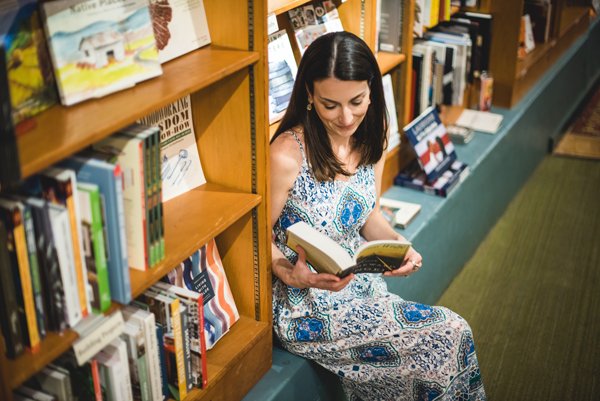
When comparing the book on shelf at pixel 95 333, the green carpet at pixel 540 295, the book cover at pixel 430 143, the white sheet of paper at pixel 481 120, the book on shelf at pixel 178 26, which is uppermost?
the book on shelf at pixel 178 26

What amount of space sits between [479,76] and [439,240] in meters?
1.29

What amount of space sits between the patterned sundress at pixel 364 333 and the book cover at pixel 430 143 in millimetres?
1015

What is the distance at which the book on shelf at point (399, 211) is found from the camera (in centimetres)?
294

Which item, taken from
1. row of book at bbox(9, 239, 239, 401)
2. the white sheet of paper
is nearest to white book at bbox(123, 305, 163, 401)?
row of book at bbox(9, 239, 239, 401)

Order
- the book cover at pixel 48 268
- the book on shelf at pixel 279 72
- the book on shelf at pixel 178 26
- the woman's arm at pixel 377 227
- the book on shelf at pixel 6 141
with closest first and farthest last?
the book on shelf at pixel 6 141 < the book cover at pixel 48 268 < the book on shelf at pixel 178 26 < the woman's arm at pixel 377 227 < the book on shelf at pixel 279 72

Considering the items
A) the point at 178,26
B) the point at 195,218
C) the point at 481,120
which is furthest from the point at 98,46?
the point at 481,120

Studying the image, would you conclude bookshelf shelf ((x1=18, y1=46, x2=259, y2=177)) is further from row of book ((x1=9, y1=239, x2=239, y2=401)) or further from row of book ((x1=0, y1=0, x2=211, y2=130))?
row of book ((x1=9, y1=239, x2=239, y2=401))

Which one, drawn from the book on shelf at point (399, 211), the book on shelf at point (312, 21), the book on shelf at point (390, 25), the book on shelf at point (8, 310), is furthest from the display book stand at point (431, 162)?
the book on shelf at point (8, 310)

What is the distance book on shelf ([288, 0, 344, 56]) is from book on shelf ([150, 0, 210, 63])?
85 cm

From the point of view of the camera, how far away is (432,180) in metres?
3.23

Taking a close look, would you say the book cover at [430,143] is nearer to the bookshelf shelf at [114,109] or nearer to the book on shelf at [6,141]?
the bookshelf shelf at [114,109]

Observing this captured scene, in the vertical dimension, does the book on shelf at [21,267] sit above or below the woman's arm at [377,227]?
above

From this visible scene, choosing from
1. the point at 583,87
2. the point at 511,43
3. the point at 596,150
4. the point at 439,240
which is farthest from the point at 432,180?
the point at 583,87

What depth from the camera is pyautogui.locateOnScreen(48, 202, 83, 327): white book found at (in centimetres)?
131
